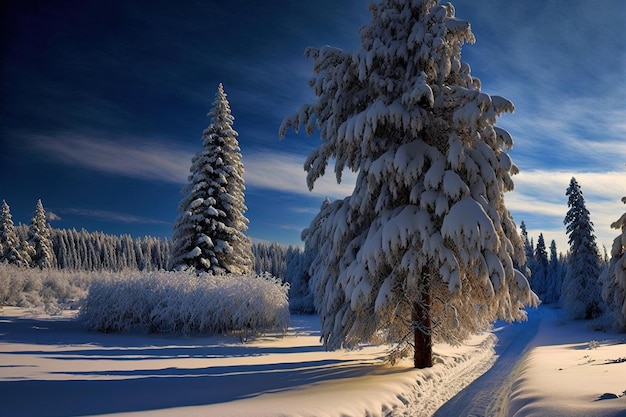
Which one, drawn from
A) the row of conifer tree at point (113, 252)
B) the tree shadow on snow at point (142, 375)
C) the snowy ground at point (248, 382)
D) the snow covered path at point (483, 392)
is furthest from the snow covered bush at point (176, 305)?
the row of conifer tree at point (113, 252)

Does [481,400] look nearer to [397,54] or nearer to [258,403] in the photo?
[258,403]

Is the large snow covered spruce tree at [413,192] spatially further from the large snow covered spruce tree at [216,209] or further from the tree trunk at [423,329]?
the large snow covered spruce tree at [216,209]

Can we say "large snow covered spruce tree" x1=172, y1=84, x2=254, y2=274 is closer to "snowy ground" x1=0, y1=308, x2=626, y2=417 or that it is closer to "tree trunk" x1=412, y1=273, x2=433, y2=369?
"snowy ground" x1=0, y1=308, x2=626, y2=417

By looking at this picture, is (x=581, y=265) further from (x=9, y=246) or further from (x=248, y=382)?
(x=9, y=246)

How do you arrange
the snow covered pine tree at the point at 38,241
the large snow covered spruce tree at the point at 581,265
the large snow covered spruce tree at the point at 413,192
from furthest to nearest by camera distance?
the snow covered pine tree at the point at 38,241 → the large snow covered spruce tree at the point at 581,265 → the large snow covered spruce tree at the point at 413,192

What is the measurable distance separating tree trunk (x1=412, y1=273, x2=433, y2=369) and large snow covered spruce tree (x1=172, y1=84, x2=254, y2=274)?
14.1 m

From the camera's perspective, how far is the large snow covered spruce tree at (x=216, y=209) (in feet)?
74.8

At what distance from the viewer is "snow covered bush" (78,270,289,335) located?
604 inches

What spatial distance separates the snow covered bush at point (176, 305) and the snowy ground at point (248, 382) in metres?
Answer: 1.11

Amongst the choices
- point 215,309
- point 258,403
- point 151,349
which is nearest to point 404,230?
point 258,403

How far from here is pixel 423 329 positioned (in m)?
10.1

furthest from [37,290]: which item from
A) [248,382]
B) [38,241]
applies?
[38,241]

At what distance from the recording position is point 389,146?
10.5 m

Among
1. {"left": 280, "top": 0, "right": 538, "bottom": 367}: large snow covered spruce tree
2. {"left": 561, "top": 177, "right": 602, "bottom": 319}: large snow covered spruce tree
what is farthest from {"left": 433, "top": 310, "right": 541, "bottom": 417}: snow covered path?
{"left": 561, "top": 177, "right": 602, "bottom": 319}: large snow covered spruce tree
